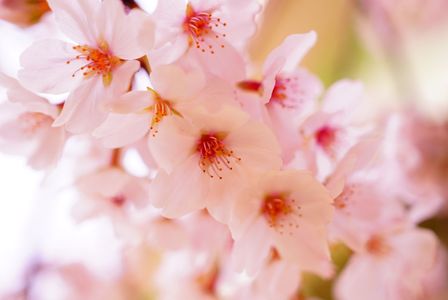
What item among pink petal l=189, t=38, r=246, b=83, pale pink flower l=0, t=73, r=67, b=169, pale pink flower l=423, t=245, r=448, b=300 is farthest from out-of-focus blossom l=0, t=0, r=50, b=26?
pale pink flower l=423, t=245, r=448, b=300

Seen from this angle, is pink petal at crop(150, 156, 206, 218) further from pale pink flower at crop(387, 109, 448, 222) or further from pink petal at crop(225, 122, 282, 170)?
pale pink flower at crop(387, 109, 448, 222)

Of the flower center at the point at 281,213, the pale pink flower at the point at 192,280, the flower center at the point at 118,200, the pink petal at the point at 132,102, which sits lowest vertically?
the pale pink flower at the point at 192,280

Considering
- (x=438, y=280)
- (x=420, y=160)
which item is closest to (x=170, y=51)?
(x=420, y=160)

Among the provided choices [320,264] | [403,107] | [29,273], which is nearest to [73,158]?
[320,264]

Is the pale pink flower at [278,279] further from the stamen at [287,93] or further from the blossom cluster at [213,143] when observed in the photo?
the stamen at [287,93]

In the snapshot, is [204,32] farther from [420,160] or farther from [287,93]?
[420,160]

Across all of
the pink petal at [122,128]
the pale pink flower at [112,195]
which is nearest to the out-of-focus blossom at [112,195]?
the pale pink flower at [112,195]
